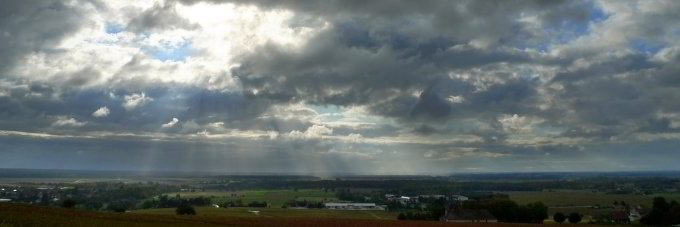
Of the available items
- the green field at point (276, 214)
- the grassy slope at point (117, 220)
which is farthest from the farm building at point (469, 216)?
the grassy slope at point (117, 220)

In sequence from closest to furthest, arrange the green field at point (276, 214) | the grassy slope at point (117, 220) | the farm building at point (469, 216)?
the grassy slope at point (117, 220)
the farm building at point (469, 216)
the green field at point (276, 214)

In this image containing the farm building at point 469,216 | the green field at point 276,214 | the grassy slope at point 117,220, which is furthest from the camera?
the green field at point 276,214

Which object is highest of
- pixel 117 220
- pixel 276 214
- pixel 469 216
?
pixel 117 220

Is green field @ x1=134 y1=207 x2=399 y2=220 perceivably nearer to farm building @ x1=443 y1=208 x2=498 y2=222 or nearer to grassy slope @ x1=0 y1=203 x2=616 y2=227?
farm building @ x1=443 y1=208 x2=498 y2=222

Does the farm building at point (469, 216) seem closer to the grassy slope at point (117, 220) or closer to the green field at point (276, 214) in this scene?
the green field at point (276, 214)

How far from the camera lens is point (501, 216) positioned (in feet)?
280

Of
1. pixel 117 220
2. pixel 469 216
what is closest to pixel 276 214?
pixel 469 216

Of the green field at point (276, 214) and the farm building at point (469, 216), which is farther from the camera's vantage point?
the green field at point (276, 214)

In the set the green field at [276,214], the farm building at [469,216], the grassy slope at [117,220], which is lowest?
the green field at [276,214]

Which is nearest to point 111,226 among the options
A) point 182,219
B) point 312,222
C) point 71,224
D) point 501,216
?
point 71,224

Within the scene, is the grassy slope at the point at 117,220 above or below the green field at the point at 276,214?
above

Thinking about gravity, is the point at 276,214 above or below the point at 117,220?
below

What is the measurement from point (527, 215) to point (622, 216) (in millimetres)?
18206

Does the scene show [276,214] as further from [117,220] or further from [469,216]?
[117,220]
